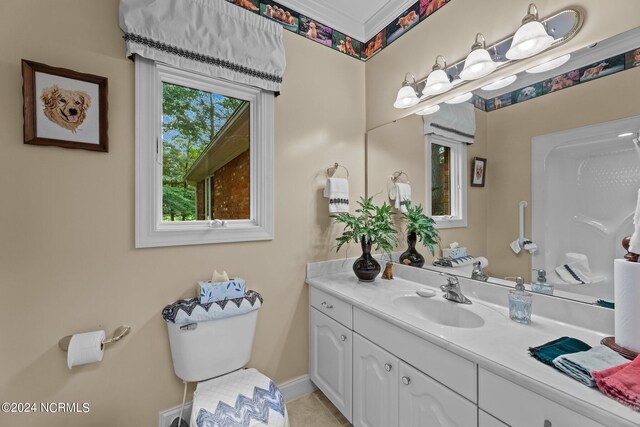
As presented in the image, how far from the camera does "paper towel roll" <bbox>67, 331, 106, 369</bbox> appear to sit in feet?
3.72

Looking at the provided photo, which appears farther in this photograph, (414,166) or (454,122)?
(414,166)

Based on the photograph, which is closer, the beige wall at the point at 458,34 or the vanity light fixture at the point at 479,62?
the beige wall at the point at 458,34

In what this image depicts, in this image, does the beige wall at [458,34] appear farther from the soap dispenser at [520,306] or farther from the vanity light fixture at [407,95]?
the soap dispenser at [520,306]

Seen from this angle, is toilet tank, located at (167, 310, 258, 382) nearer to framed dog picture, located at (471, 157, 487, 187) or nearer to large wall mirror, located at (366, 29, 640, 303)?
large wall mirror, located at (366, 29, 640, 303)

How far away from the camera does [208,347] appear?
137cm

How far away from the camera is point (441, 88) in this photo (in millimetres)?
1600

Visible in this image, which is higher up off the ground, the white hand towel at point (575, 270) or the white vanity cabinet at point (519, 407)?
the white hand towel at point (575, 270)

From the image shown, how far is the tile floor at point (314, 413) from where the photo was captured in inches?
63.4

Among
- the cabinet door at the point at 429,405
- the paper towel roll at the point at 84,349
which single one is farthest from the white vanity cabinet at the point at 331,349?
the paper towel roll at the point at 84,349

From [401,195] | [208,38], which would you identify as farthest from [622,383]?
[208,38]

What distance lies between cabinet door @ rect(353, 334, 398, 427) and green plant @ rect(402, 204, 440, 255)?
2.43 feet

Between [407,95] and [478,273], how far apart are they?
117cm

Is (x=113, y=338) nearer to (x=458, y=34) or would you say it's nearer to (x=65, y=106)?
(x=65, y=106)

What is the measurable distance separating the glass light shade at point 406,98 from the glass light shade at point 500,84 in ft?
1.41
